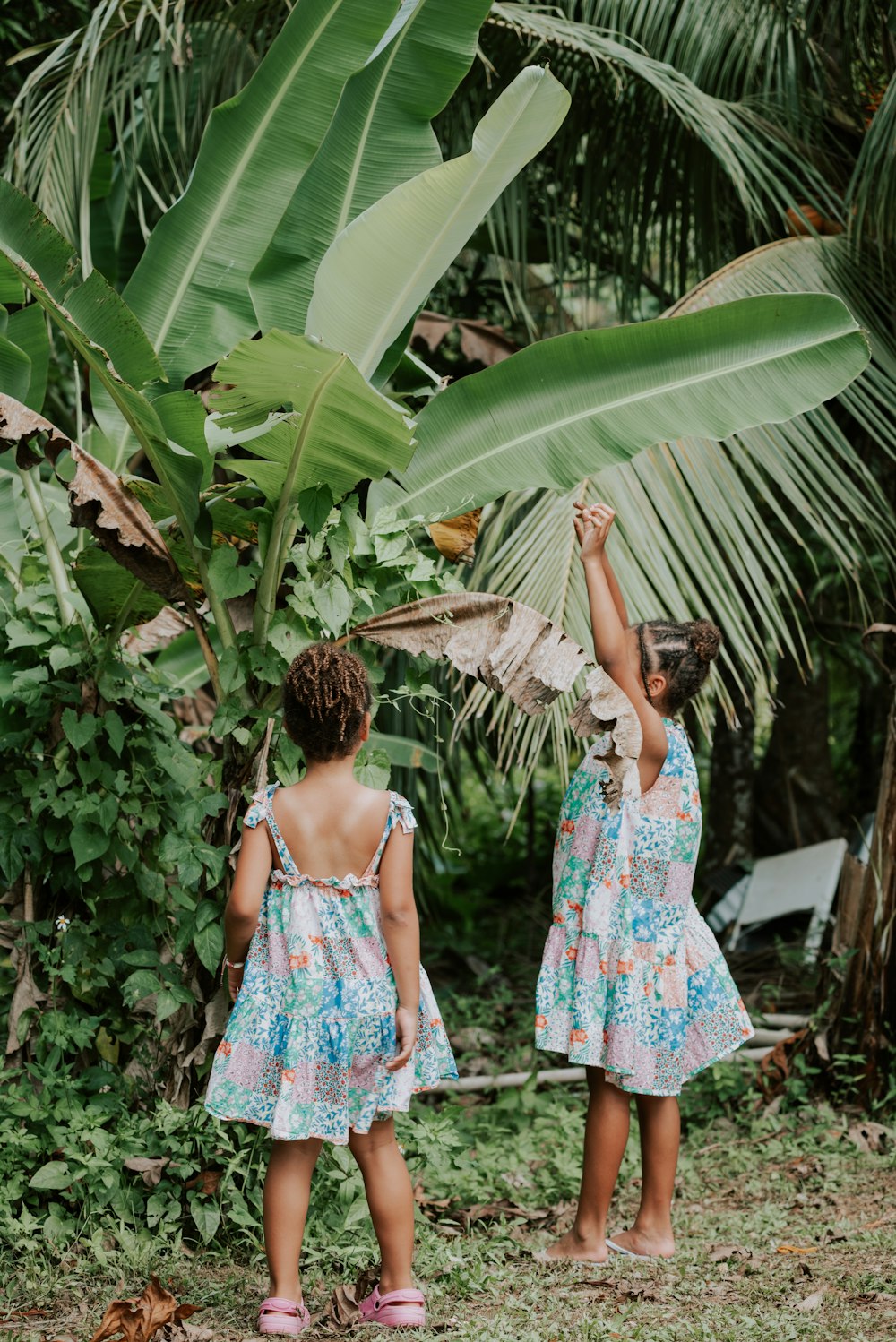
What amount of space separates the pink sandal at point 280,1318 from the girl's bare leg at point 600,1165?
83cm

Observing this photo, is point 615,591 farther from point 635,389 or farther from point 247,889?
point 247,889

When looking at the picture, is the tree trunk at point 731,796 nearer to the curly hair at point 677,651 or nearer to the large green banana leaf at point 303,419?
the curly hair at point 677,651

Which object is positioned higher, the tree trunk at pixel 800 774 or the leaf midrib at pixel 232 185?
the leaf midrib at pixel 232 185

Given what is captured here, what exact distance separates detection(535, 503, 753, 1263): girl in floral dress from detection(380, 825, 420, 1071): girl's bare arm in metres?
0.59

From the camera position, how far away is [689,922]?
130 inches

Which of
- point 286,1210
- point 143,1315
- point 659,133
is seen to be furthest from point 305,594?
point 659,133

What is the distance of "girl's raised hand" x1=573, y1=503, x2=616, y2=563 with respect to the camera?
9.87 feet

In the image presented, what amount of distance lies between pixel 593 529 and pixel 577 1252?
5.80 ft

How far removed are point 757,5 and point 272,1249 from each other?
5047 millimetres

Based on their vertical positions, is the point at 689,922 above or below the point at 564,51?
below

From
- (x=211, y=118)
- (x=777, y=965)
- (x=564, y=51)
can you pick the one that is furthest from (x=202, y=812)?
(x=777, y=965)

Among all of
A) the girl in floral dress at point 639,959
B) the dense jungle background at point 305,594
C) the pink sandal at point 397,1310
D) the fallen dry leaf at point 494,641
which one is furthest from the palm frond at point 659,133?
the pink sandal at point 397,1310

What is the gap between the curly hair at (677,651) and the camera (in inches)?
127

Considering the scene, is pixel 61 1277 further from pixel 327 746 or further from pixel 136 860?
pixel 327 746
